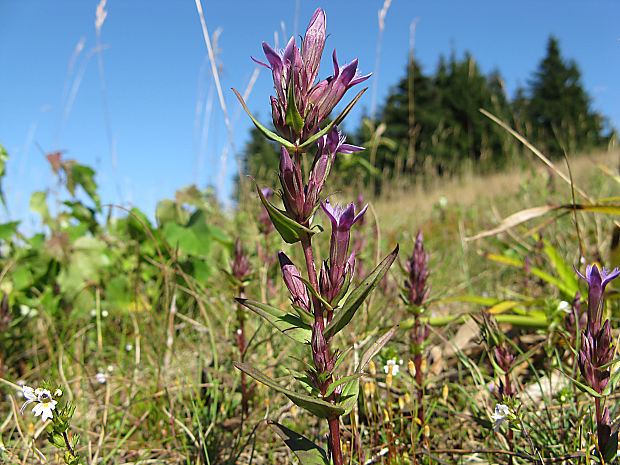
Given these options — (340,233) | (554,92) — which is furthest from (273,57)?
(554,92)

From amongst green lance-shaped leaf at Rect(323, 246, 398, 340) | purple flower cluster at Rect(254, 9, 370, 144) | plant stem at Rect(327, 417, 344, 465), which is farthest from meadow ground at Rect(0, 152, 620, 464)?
purple flower cluster at Rect(254, 9, 370, 144)

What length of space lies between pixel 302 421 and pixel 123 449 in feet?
→ 2.12

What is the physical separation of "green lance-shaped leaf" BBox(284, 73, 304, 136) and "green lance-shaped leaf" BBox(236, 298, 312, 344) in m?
0.38

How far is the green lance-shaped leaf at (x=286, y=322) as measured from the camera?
2.88ft

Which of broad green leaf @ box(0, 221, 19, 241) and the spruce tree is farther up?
the spruce tree

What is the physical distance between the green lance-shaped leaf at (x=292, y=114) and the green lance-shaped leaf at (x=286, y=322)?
38 cm

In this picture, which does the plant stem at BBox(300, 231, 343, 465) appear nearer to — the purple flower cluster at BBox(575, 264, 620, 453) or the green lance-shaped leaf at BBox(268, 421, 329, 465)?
the green lance-shaped leaf at BBox(268, 421, 329, 465)

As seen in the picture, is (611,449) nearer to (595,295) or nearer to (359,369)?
(595,295)

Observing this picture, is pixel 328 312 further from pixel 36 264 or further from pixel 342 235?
pixel 36 264

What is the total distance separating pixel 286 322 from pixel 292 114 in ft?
1.43

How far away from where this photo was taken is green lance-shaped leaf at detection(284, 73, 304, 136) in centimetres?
79

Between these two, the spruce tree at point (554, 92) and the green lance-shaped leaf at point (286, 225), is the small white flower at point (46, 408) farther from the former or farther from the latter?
the spruce tree at point (554, 92)

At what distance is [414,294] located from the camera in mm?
1506

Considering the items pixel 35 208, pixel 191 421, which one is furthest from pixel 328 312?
pixel 35 208
